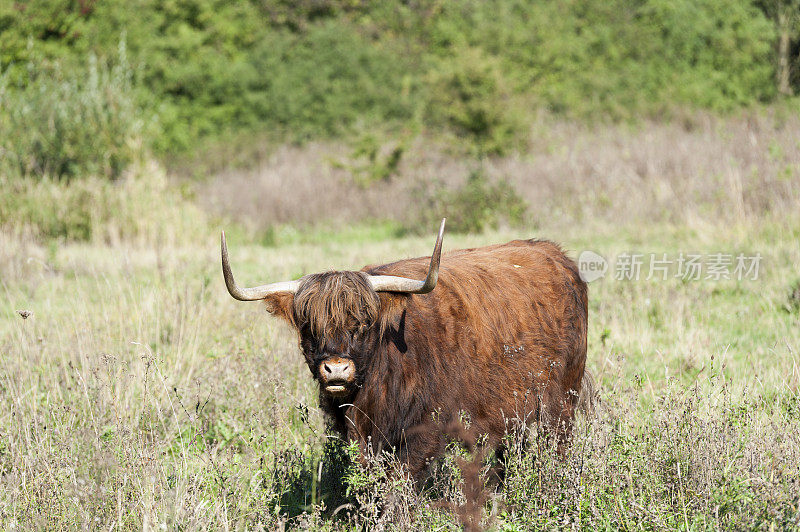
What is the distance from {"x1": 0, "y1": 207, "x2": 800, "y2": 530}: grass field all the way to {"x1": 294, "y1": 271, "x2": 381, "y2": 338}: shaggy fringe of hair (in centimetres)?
62

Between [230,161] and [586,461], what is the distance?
21.7 meters

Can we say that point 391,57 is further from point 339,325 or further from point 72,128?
point 339,325

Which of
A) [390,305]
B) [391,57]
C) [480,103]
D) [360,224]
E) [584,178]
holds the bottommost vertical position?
A: [360,224]

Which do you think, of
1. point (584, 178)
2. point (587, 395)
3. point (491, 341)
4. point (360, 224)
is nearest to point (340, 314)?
point (491, 341)

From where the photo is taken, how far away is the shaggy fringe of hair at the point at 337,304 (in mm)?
3736

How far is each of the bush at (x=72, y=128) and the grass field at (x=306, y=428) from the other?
25.7 feet

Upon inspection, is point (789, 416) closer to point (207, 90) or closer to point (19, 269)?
point (19, 269)

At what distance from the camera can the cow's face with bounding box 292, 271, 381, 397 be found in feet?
12.1

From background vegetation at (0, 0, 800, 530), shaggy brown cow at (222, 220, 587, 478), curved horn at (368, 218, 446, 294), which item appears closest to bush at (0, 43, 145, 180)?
background vegetation at (0, 0, 800, 530)

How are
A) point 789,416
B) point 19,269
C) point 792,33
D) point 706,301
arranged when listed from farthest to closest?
point 792,33 → point 19,269 → point 706,301 → point 789,416

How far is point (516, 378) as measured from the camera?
14.9 feet

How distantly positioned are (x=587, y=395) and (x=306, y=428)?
1.90 metres

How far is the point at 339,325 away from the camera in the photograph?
3.74 meters

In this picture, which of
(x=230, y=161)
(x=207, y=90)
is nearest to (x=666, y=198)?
(x=230, y=161)
